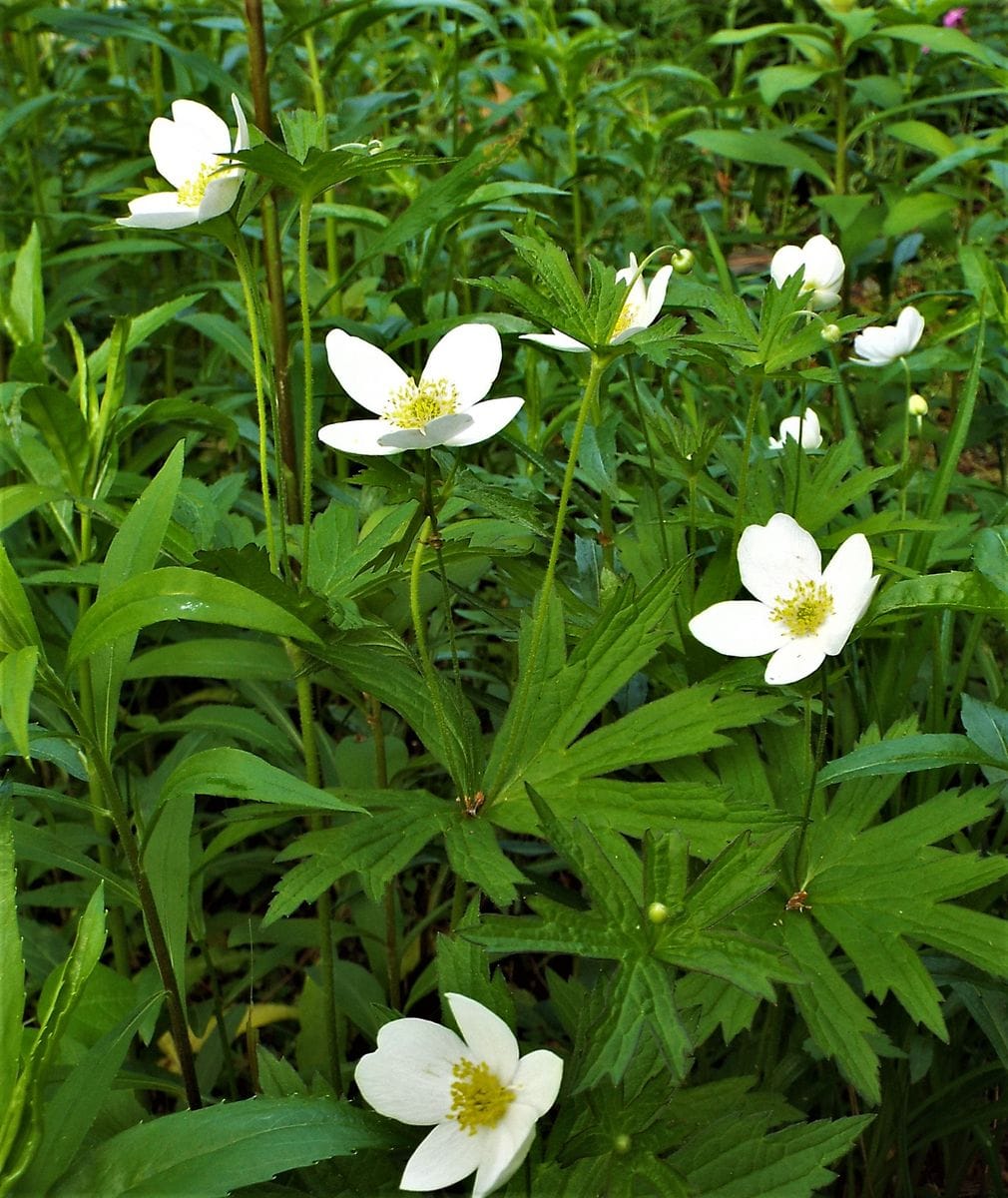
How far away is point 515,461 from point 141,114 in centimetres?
130

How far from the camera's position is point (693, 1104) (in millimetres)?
825

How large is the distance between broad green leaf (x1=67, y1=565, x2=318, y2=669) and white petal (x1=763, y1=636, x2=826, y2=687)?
0.34 metres

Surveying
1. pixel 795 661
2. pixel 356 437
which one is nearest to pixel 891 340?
pixel 795 661

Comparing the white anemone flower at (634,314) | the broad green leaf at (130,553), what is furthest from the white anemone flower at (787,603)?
the broad green leaf at (130,553)

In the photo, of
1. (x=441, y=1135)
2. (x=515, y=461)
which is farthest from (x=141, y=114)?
(x=441, y=1135)

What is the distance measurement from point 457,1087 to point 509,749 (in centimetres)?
25

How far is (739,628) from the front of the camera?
2.95ft

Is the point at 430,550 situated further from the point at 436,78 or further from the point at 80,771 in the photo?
the point at 436,78

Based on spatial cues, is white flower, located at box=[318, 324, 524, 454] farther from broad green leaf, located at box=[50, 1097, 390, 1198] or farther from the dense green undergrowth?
broad green leaf, located at box=[50, 1097, 390, 1198]

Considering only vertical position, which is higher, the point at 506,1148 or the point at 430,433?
the point at 430,433

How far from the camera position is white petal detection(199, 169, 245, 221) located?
84cm

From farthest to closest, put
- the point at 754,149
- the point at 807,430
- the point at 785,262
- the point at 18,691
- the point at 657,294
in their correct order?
A: the point at 754,149 < the point at 807,430 < the point at 785,262 < the point at 657,294 < the point at 18,691

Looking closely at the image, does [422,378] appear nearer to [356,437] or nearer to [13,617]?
[356,437]

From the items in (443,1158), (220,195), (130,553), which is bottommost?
(443,1158)
